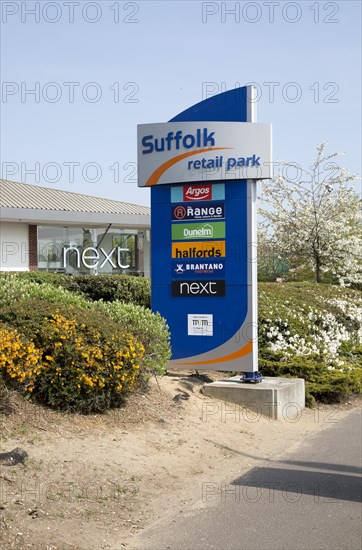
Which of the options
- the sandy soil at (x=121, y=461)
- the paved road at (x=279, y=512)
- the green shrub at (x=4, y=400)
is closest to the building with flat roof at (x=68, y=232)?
the sandy soil at (x=121, y=461)

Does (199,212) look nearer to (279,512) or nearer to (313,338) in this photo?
(313,338)

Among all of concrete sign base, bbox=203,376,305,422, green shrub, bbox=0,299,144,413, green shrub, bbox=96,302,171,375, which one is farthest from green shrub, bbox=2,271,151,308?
green shrub, bbox=0,299,144,413

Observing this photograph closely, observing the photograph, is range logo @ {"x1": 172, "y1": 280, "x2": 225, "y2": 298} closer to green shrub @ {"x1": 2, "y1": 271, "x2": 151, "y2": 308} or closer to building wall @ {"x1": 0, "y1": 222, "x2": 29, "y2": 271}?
green shrub @ {"x1": 2, "y1": 271, "x2": 151, "y2": 308}

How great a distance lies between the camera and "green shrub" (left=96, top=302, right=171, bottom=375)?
9.40 meters

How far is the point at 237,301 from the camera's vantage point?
35.9 ft

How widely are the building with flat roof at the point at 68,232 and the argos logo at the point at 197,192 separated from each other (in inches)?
769

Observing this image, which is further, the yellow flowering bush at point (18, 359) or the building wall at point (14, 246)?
the building wall at point (14, 246)

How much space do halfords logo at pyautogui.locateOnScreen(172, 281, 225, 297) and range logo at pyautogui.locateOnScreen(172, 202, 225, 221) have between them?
972 millimetres

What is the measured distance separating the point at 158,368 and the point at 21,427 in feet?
8.36

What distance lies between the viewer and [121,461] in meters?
7.16

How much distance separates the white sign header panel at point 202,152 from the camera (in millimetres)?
10773

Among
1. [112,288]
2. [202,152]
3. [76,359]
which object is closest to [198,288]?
[202,152]

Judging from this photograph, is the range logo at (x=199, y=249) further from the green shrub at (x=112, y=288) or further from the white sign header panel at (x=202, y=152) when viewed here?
the green shrub at (x=112, y=288)

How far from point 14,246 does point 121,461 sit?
25.2 m
